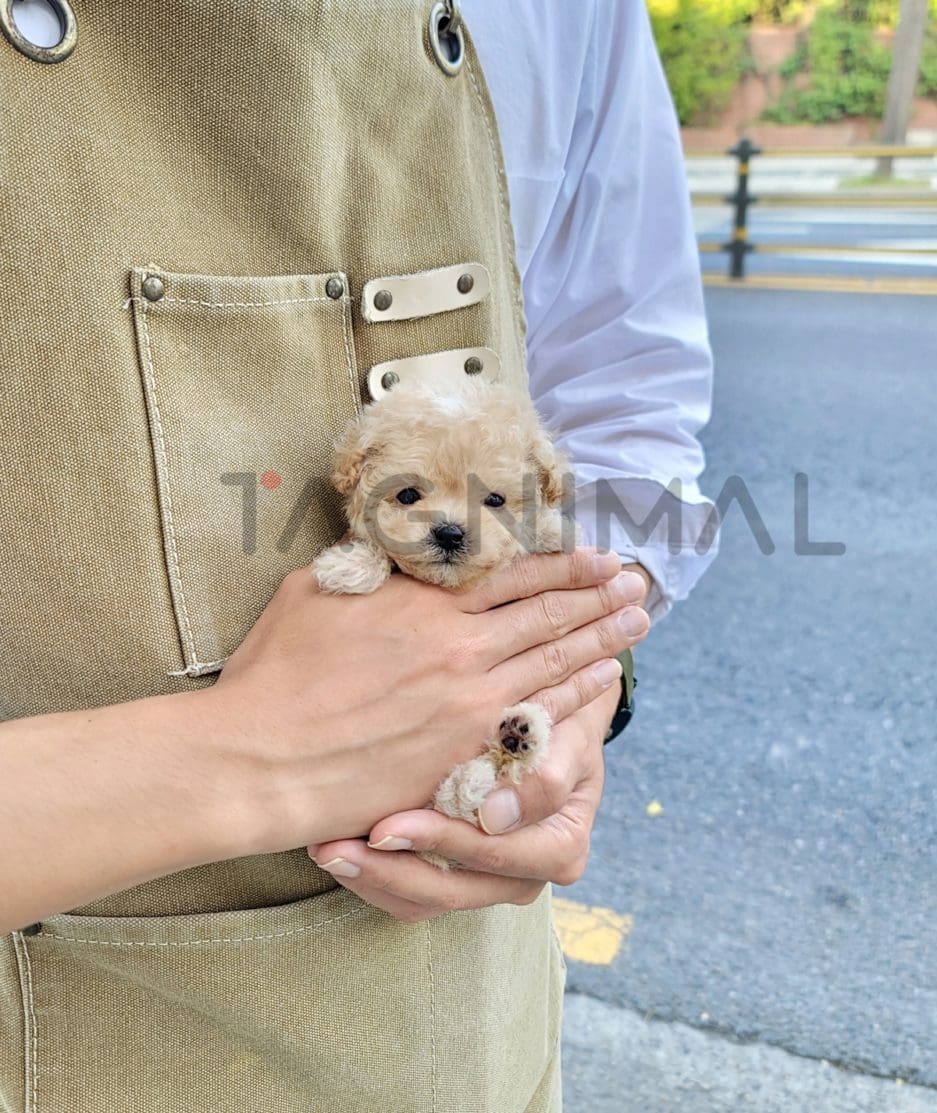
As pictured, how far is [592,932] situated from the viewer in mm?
2482

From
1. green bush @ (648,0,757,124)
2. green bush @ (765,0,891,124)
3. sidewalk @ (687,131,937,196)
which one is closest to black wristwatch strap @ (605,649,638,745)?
sidewalk @ (687,131,937,196)

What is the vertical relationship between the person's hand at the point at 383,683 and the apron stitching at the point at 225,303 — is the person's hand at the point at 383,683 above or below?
below

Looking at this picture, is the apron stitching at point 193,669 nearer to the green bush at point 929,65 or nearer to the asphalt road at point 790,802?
the asphalt road at point 790,802

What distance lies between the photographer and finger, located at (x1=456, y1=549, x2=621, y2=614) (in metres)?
0.94

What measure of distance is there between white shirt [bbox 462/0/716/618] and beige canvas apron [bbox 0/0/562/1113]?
0.68 feet

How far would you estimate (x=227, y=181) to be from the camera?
785mm

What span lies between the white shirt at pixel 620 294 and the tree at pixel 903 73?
13.3 metres

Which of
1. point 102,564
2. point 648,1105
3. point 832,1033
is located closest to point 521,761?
point 102,564

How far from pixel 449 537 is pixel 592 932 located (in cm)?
187

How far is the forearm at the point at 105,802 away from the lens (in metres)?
0.68

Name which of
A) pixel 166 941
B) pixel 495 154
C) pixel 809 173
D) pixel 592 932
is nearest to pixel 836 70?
pixel 809 173

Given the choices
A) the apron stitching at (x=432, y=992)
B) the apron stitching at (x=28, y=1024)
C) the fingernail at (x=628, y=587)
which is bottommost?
the apron stitching at (x=432, y=992)

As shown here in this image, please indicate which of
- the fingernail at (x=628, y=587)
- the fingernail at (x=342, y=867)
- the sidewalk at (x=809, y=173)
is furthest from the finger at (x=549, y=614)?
the sidewalk at (x=809, y=173)

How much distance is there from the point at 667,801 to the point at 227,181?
247 centimetres
